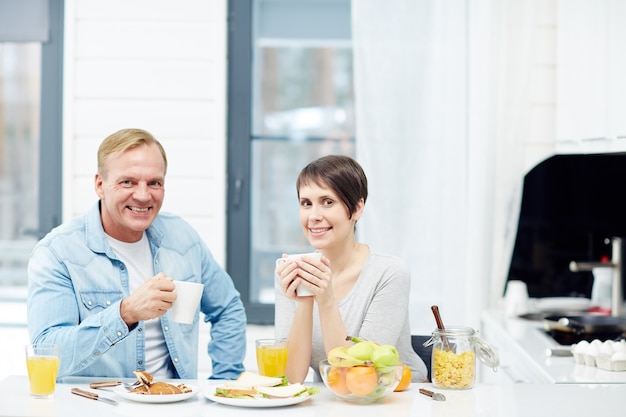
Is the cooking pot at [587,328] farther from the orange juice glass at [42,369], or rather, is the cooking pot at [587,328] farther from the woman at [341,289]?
the orange juice glass at [42,369]

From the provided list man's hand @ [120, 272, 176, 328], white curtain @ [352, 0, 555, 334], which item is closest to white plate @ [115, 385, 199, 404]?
man's hand @ [120, 272, 176, 328]

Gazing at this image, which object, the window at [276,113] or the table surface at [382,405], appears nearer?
the table surface at [382,405]

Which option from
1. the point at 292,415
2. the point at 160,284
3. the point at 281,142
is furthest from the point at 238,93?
the point at 292,415

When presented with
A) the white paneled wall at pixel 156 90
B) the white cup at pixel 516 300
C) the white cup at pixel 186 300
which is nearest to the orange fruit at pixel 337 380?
the white cup at pixel 186 300

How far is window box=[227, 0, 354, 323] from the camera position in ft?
12.3

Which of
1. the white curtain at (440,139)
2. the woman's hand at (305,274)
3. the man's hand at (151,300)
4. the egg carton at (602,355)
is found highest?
the white curtain at (440,139)

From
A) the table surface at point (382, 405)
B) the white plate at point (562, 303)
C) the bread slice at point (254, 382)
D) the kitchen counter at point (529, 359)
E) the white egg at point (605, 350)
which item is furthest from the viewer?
the white plate at point (562, 303)

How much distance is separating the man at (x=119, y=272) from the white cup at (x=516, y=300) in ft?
4.09

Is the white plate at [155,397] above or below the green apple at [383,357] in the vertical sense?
below

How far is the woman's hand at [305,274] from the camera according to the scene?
6.57ft

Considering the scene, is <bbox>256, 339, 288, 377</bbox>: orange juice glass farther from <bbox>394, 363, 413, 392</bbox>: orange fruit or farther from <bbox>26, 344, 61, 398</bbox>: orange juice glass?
<bbox>26, 344, 61, 398</bbox>: orange juice glass

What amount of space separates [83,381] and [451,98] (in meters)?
2.08

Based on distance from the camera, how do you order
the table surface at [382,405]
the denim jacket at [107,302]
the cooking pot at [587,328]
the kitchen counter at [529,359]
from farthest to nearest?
the cooking pot at [587,328]
the kitchen counter at [529,359]
the denim jacket at [107,302]
the table surface at [382,405]

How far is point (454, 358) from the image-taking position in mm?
1971
